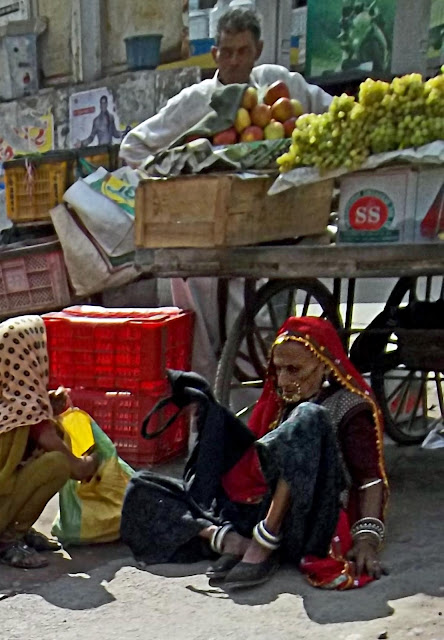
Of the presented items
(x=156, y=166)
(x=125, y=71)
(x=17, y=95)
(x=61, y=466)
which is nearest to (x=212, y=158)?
(x=156, y=166)

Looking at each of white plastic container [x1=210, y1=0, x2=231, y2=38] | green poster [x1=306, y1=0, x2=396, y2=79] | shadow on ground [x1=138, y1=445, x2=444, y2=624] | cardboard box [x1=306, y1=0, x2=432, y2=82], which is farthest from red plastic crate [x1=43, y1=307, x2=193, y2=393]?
white plastic container [x1=210, y1=0, x2=231, y2=38]

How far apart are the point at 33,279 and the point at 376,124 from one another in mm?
3445

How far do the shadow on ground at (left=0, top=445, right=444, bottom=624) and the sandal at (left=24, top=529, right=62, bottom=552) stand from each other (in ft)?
0.21

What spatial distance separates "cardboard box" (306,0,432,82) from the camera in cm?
961

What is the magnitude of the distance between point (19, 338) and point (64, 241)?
2.79m

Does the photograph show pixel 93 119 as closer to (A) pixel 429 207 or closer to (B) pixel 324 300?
(B) pixel 324 300

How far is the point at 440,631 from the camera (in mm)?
2627

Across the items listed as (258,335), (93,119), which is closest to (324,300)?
(258,335)

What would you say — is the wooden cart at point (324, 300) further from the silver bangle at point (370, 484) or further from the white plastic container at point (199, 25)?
the white plastic container at point (199, 25)

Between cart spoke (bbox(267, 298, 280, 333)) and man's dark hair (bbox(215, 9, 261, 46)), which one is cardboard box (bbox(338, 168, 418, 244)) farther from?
man's dark hair (bbox(215, 9, 261, 46))

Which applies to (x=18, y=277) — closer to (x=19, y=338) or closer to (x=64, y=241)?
(x=64, y=241)

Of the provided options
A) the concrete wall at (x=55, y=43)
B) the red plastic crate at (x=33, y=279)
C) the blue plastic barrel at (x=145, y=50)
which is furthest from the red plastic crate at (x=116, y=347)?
the concrete wall at (x=55, y=43)

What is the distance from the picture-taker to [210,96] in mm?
4836

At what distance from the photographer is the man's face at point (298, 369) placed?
3229 mm
